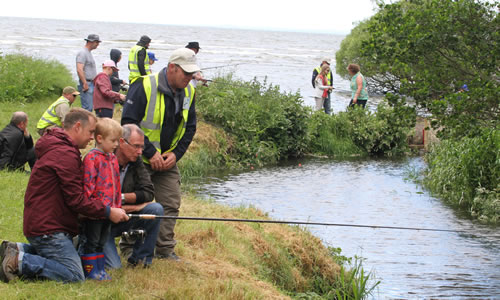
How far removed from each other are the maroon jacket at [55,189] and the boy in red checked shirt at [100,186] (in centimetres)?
11

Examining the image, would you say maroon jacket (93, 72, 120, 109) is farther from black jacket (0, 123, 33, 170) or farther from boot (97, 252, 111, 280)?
boot (97, 252, 111, 280)

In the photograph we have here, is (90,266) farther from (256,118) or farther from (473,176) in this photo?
(256,118)

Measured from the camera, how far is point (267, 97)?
16.8 m

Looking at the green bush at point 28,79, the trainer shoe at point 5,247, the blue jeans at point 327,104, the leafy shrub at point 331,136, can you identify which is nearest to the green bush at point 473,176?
the leafy shrub at point 331,136

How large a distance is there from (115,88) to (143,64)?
0.78 meters

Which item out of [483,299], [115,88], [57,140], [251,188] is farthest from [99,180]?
[115,88]

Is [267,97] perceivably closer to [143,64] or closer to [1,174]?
[143,64]

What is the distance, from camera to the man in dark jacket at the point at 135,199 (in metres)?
5.46

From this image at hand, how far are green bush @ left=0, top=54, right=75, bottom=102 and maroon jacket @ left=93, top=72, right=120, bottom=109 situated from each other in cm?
490

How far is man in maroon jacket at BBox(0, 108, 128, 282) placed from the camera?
4.82 meters

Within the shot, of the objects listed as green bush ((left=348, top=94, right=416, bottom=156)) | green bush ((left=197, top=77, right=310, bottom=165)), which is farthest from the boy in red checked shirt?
green bush ((left=348, top=94, right=416, bottom=156))

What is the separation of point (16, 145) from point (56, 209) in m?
5.00

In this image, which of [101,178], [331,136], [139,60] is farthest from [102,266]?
[331,136]

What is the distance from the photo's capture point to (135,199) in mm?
5527
